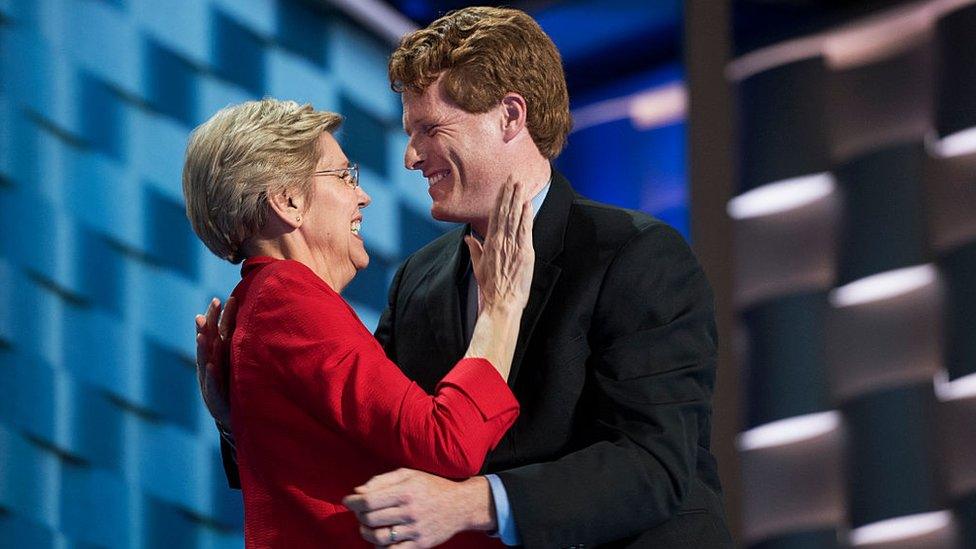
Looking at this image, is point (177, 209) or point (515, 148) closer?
point (515, 148)

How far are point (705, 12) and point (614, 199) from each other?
0.67 meters

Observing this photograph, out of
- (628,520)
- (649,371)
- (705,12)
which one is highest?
(705,12)

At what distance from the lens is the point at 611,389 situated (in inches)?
61.4

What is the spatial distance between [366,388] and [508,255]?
27 centimetres

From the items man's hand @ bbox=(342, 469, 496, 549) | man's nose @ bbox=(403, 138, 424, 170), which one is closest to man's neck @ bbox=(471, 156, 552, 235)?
man's nose @ bbox=(403, 138, 424, 170)

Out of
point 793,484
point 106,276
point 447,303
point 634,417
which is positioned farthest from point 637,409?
point 106,276

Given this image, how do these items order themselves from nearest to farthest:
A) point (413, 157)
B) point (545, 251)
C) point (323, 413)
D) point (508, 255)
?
point (323, 413)
point (508, 255)
point (545, 251)
point (413, 157)

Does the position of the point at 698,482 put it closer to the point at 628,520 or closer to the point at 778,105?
the point at 628,520

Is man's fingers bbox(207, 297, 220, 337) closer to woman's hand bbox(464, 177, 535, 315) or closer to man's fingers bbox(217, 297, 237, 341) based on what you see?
man's fingers bbox(217, 297, 237, 341)

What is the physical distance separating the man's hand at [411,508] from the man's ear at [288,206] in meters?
0.42

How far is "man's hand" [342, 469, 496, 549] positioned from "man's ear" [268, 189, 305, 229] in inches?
16.5

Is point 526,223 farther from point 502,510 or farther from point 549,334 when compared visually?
point 502,510

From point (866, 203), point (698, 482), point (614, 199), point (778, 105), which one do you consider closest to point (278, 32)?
point (614, 199)

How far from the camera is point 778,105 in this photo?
117 inches
